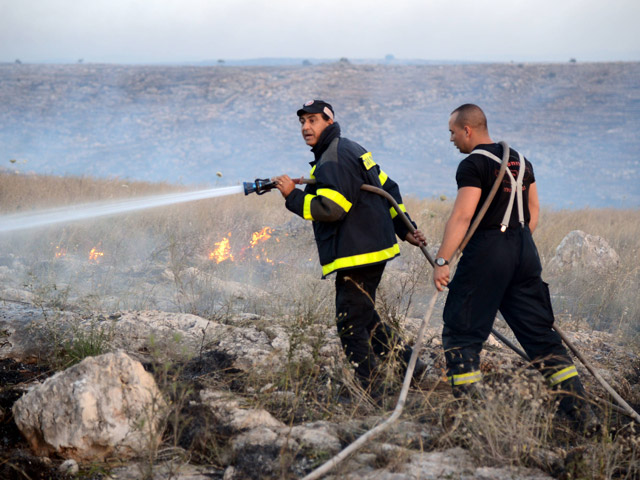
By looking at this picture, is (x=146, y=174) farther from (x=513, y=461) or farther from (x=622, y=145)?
(x=513, y=461)

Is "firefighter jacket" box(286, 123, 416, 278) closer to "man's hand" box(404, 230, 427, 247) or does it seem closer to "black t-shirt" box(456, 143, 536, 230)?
"man's hand" box(404, 230, 427, 247)

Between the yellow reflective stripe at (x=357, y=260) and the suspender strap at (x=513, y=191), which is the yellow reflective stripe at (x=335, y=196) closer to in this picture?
the yellow reflective stripe at (x=357, y=260)

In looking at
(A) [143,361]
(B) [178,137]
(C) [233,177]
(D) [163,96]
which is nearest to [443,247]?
(A) [143,361]

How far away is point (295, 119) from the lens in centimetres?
2650

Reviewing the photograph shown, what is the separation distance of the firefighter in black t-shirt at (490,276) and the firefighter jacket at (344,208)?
43 cm

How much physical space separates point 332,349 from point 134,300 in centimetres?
248

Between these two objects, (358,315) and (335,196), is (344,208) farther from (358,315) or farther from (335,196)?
(358,315)

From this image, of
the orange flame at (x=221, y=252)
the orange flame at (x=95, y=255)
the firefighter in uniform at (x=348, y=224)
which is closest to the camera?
the firefighter in uniform at (x=348, y=224)

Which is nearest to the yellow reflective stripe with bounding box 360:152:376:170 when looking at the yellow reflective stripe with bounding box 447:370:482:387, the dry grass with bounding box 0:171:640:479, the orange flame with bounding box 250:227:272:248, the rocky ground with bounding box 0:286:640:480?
the dry grass with bounding box 0:171:640:479

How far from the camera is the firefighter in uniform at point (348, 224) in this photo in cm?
343

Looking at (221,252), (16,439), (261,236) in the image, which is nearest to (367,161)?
(16,439)

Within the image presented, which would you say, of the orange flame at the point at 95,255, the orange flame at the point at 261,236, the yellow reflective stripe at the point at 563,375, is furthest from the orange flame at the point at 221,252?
the yellow reflective stripe at the point at 563,375

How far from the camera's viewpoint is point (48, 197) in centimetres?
835

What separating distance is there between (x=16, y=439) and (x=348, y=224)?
6.97 ft
